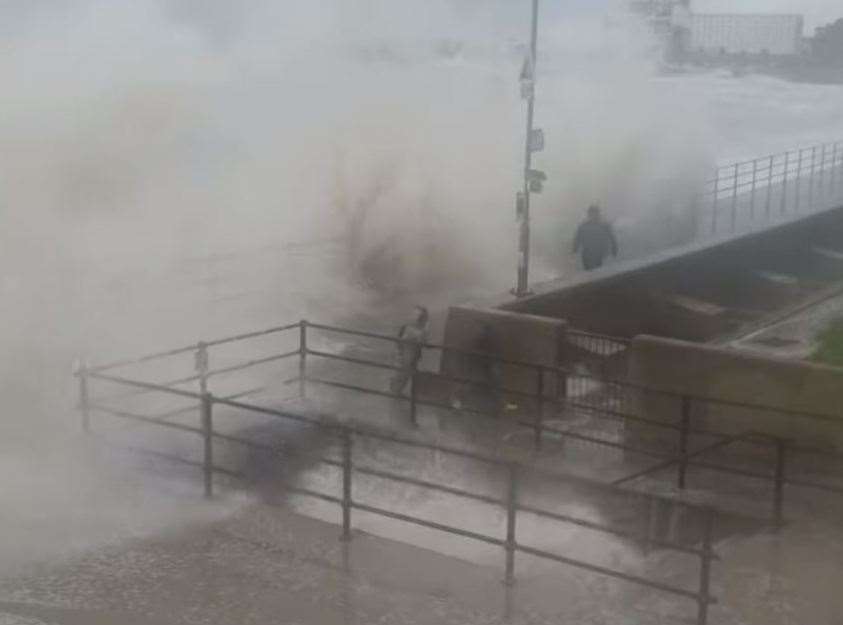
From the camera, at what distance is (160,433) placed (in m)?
8.68

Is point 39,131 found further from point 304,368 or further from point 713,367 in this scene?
point 713,367

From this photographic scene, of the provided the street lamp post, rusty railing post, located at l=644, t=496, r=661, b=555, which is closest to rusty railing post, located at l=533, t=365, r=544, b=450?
rusty railing post, located at l=644, t=496, r=661, b=555

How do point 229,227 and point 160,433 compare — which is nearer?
point 160,433

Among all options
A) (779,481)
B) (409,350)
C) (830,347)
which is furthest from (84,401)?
(830,347)

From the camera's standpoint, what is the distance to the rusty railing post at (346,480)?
656 cm

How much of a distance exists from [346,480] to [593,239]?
307 inches

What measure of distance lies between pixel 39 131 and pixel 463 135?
783cm

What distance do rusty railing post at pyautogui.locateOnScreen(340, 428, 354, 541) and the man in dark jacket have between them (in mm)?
7657

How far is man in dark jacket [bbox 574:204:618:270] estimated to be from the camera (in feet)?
46.0

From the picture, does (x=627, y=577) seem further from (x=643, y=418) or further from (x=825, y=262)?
(x=825, y=262)

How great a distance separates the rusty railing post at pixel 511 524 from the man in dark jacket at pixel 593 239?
803cm

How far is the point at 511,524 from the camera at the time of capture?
6176mm

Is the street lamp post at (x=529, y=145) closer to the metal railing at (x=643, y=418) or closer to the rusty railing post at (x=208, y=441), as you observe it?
the metal railing at (x=643, y=418)

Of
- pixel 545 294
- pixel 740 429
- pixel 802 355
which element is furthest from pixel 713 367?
pixel 545 294
